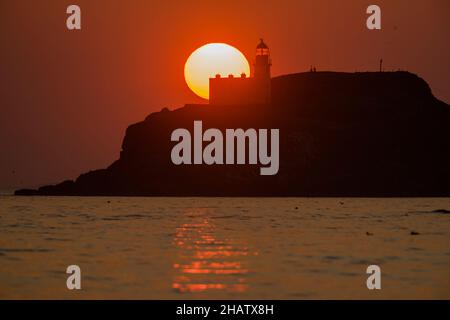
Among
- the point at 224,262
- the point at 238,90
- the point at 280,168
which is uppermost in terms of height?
the point at 238,90

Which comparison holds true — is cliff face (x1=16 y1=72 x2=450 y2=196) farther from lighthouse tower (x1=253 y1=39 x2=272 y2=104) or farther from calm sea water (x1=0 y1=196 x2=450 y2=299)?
calm sea water (x1=0 y1=196 x2=450 y2=299)

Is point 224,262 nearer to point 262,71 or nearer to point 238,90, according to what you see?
point 262,71

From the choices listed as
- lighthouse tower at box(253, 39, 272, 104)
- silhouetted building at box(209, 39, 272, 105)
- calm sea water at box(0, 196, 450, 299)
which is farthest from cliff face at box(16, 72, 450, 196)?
calm sea water at box(0, 196, 450, 299)

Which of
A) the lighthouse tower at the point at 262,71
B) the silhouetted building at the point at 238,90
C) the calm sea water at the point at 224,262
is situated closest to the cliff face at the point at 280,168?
the silhouetted building at the point at 238,90

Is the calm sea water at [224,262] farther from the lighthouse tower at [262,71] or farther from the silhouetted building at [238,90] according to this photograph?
the silhouetted building at [238,90]

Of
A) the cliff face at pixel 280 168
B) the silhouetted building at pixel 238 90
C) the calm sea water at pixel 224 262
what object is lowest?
the calm sea water at pixel 224 262

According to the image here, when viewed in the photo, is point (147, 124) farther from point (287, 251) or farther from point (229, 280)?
point (229, 280)

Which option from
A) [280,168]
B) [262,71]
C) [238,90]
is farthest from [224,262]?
[280,168]

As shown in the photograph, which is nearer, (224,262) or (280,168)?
(224,262)

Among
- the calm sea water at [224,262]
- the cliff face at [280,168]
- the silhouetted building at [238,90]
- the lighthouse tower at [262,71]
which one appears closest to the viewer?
the calm sea water at [224,262]
